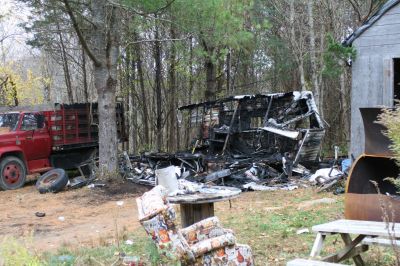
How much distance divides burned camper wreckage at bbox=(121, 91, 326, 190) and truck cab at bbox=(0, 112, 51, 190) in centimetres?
246

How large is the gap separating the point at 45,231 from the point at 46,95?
83.5 feet

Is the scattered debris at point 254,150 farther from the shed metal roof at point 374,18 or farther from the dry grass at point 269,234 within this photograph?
the shed metal roof at point 374,18

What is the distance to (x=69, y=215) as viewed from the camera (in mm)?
10477

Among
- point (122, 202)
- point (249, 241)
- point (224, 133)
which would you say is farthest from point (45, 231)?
point (224, 133)

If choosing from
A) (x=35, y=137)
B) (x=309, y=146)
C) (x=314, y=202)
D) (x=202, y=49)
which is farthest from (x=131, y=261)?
(x=202, y=49)

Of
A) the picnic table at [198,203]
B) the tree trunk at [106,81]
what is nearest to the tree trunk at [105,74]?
the tree trunk at [106,81]

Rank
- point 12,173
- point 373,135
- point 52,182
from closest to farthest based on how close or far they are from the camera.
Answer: point 373,135
point 52,182
point 12,173

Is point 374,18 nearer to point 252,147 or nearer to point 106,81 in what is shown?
point 252,147

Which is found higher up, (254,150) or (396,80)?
(396,80)

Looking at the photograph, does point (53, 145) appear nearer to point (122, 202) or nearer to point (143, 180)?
point (143, 180)

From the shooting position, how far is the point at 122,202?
11.7 m

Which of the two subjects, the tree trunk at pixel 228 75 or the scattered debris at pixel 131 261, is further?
the tree trunk at pixel 228 75

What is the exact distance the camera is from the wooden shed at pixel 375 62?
10.2 meters

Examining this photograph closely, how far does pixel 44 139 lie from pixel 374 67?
9465 millimetres
